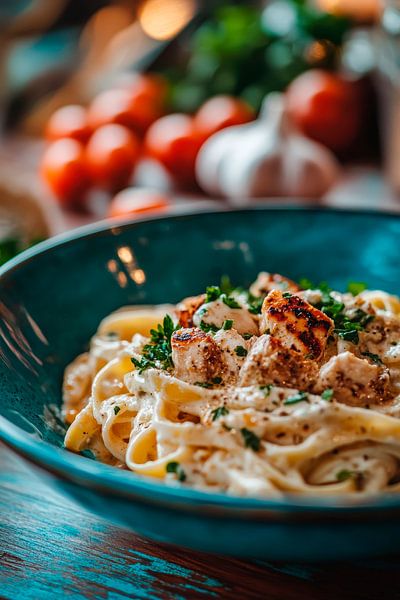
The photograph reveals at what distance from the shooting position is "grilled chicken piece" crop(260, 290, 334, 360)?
1993 millimetres

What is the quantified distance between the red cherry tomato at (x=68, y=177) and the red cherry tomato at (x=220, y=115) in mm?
874

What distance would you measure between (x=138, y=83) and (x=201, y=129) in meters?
1.08

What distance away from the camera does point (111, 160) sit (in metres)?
4.82

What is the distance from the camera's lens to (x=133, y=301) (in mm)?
2758

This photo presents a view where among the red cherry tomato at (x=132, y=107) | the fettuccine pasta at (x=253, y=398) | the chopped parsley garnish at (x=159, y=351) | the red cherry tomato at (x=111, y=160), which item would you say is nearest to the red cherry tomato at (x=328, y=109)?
the red cherry tomato at (x=132, y=107)

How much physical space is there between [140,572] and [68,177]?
3335 mm

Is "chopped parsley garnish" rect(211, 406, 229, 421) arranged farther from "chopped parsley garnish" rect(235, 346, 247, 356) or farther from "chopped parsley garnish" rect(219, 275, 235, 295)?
"chopped parsley garnish" rect(219, 275, 235, 295)

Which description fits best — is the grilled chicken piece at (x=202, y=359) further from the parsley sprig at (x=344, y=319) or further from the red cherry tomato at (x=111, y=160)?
the red cherry tomato at (x=111, y=160)

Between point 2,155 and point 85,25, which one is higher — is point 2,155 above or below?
below

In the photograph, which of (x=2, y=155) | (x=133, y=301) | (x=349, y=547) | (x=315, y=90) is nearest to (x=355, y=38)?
(x=315, y=90)

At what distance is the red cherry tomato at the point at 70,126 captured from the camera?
543 cm

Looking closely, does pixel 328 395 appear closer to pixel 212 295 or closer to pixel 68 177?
pixel 212 295

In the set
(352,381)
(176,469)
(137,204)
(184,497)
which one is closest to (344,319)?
(352,381)

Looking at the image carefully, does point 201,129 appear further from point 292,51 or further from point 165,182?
point 292,51
